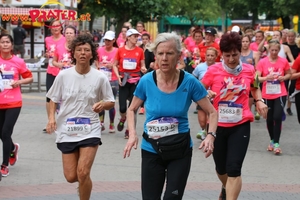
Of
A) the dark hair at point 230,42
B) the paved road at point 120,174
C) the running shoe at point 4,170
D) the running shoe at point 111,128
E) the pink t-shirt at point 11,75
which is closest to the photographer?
the dark hair at point 230,42

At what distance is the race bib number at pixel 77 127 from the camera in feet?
22.8

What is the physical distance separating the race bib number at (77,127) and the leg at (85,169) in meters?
0.16

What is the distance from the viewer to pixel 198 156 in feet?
36.3

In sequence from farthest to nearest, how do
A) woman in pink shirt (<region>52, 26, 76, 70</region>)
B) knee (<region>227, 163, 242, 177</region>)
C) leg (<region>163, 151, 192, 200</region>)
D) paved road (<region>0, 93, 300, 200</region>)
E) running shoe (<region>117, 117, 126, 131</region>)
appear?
running shoe (<region>117, 117, 126, 131</region>) → woman in pink shirt (<region>52, 26, 76, 70</region>) → paved road (<region>0, 93, 300, 200</region>) → knee (<region>227, 163, 242, 177</region>) → leg (<region>163, 151, 192, 200</region>)

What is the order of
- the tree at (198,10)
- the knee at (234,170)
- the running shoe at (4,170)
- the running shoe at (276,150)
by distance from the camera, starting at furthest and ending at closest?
the tree at (198,10), the running shoe at (276,150), the running shoe at (4,170), the knee at (234,170)

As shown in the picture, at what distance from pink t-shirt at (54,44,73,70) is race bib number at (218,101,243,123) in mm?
5452

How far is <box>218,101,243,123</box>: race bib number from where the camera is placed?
7.04 m

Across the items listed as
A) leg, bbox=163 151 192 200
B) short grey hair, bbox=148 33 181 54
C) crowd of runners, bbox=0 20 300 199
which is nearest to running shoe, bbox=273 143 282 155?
crowd of runners, bbox=0 20 300 199

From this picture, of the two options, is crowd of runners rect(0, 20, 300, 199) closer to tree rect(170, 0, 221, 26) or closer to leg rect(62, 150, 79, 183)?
leg rect(62, 150, 79, 183)

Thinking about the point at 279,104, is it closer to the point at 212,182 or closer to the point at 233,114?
the point at 212,182

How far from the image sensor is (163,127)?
224 inches

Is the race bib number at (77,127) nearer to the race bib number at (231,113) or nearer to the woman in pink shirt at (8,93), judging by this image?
the race bib number at (231,113)

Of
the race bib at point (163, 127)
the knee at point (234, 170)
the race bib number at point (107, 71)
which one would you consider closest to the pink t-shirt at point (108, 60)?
the race bib number at point (107, 71)

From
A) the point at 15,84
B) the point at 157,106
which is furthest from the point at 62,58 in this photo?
the point at 157,106
